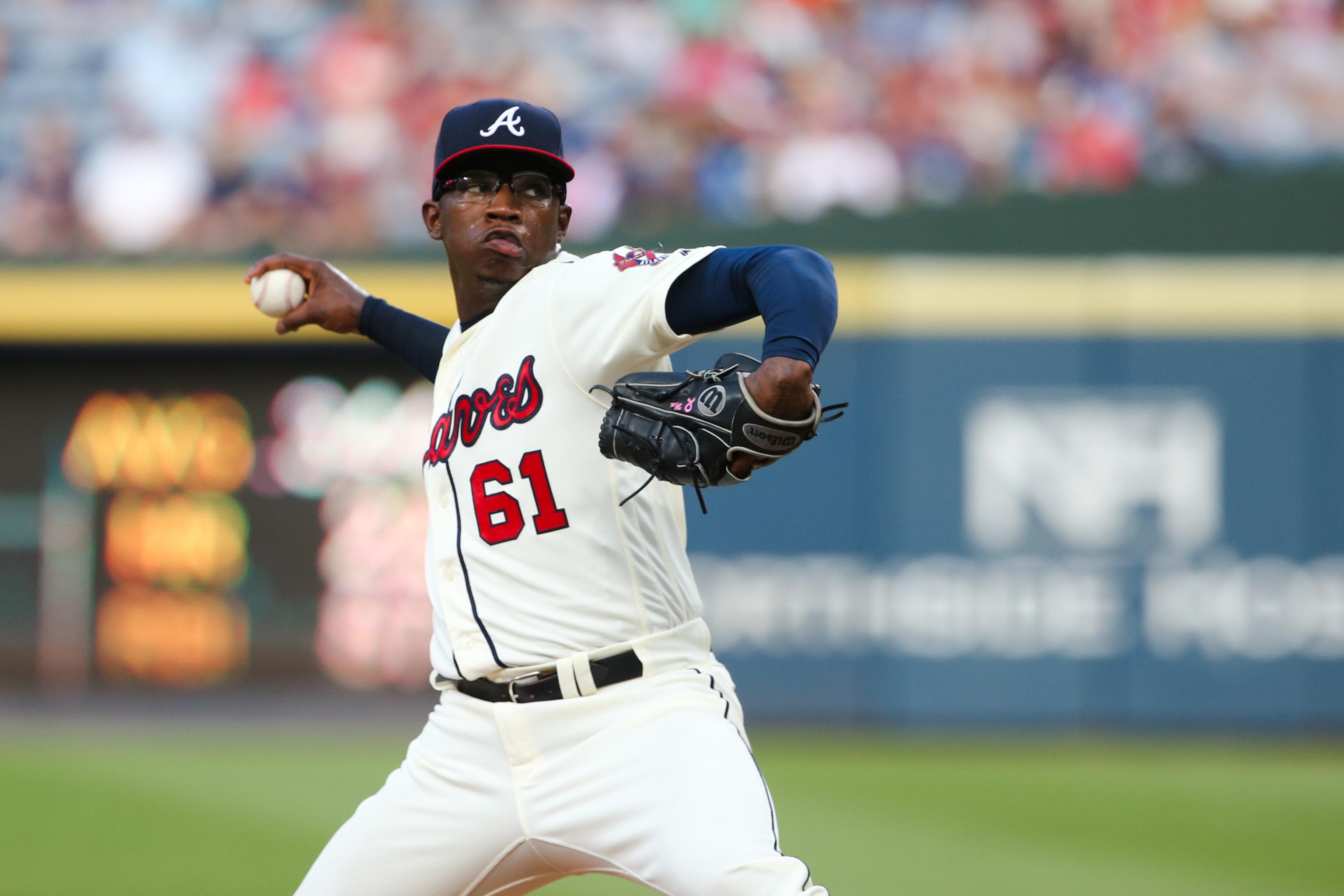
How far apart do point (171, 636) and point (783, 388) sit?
7.36 meters

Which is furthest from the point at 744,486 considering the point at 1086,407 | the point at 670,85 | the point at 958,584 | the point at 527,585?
the point at 527,585

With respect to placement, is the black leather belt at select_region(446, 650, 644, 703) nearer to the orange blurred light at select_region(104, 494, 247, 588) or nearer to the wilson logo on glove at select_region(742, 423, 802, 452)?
the wilson logo on glove at select_region(742, 423, 802, 452)

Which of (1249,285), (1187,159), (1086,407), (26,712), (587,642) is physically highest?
(1187,159)

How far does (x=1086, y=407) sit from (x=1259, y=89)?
2.71 m

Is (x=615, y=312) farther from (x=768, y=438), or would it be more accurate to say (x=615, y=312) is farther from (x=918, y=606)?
(x=918, y=606)

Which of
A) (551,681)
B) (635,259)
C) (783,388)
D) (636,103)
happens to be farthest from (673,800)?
(636,103)

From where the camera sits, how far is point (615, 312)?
7.38 feet

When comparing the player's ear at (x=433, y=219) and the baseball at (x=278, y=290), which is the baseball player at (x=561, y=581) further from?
the baseball at (x=278, y=290)

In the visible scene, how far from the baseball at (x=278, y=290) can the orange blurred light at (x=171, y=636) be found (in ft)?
18.9

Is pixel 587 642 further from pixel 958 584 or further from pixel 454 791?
pixel 958 584

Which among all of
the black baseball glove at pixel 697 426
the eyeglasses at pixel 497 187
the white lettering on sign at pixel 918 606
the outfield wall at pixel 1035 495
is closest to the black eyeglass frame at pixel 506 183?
the eyeglasses at pixel 497 187

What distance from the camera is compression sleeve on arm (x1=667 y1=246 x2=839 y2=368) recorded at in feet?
6.36

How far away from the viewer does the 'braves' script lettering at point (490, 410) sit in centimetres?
239

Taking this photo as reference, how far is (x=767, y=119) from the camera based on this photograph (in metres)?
9.25
